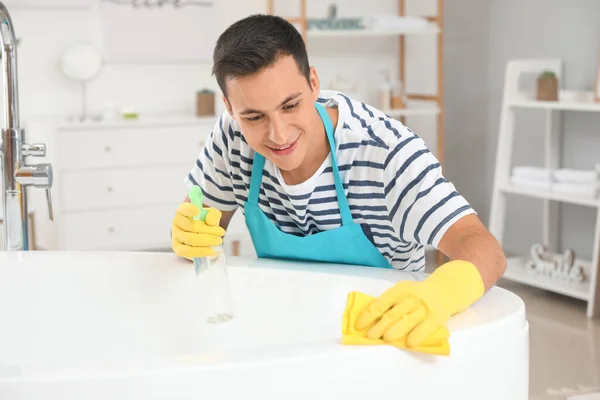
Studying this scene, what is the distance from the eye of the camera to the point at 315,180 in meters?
1.83

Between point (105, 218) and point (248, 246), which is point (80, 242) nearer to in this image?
point (105, 218)

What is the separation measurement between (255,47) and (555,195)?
94.4 inches

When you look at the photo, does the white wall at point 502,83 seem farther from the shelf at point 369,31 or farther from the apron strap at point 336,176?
the apron strap at point 336,176

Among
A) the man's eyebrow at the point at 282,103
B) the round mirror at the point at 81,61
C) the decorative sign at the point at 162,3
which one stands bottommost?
the man's eyebrow at the point at 282,103

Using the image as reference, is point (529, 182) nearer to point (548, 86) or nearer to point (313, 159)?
point (548, 86)

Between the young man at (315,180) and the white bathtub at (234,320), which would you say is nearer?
the white bathtub at (234,320)

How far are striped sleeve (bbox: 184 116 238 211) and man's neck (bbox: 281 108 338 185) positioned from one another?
207mm

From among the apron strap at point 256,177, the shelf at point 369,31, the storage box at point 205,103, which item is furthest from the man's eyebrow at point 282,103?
the storage box at point 205,103

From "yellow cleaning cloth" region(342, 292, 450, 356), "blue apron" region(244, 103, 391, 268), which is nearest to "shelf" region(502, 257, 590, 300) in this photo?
"blue apron" region(244, 103, 391, 268)

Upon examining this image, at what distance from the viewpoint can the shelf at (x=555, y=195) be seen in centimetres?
355

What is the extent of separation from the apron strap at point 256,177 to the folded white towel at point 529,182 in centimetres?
217

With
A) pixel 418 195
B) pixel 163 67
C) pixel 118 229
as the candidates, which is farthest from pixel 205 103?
pixel 418 195

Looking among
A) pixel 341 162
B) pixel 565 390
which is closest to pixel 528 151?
pixel 565 390

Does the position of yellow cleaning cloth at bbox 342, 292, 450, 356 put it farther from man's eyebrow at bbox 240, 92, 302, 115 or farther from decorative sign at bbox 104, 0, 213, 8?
decorative sign at bbox 104, 0, 213, 8
